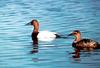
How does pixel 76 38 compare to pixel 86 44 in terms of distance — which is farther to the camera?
pixel 76 38

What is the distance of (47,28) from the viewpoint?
89.2ft

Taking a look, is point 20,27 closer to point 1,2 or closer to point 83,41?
point 83,41

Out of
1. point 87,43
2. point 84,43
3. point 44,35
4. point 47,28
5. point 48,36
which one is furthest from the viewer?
point 47,28

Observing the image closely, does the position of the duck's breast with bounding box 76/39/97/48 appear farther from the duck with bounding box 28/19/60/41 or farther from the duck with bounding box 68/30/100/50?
the duck with bounding box 28/19/60/41

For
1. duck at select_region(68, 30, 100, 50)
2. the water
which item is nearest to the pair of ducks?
duck at select_region(68, 30, 100, 50)

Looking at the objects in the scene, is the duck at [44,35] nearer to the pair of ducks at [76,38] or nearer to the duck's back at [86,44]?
the pair of ducks at [76,38]

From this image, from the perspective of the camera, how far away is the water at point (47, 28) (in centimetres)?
1830

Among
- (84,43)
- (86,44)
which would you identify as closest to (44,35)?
(84,43)

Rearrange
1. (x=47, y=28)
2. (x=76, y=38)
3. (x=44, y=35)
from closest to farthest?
1. (x=76, y=38)
2. (x=44, y=35)
3. (x=47, y=28)

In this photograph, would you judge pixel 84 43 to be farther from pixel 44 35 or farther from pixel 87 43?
pixel 44 35

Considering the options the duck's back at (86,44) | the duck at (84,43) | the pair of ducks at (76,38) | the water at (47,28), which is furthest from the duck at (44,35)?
the duck's back at (86,44)

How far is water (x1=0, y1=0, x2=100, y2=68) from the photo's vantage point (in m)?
18.3

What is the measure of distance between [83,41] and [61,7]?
17458 millimetres

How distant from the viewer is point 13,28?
27.2 m
